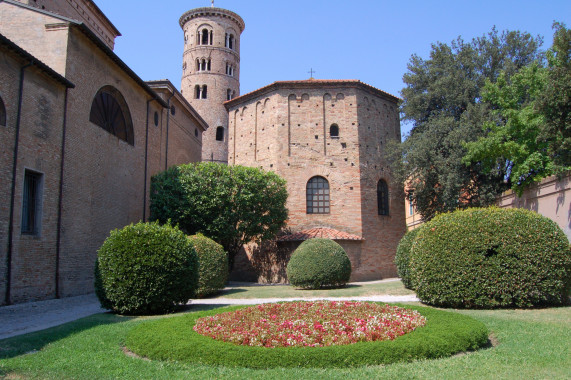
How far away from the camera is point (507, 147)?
17969mm

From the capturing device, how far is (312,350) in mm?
5684

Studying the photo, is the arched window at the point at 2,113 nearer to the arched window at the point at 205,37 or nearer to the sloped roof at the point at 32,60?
the sloped roof at the point at 32,60

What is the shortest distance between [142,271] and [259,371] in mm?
5908

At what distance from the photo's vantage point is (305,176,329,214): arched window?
24047 millimetres

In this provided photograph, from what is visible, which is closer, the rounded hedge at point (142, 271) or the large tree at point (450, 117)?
the rounded hedge at point (142, 271)

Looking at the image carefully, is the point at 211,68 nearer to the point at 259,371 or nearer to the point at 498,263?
the point at 498,263

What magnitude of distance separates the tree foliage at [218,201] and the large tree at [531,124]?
9436 millimetres

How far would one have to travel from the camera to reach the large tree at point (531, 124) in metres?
14.7

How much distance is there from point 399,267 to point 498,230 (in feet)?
22.2

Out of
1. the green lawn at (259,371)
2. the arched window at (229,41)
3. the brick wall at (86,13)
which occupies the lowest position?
the green lawn at (259,371)

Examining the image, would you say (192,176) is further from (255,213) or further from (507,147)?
(507,147)

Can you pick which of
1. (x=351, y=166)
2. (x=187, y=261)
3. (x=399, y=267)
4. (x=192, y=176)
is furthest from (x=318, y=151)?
(x=187, y=261)

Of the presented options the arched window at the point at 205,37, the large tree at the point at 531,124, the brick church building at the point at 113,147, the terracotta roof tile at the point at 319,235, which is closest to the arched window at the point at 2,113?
the brick church building at the point at 113,147

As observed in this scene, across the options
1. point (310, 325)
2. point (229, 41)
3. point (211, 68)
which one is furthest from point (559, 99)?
point (229, 41)
